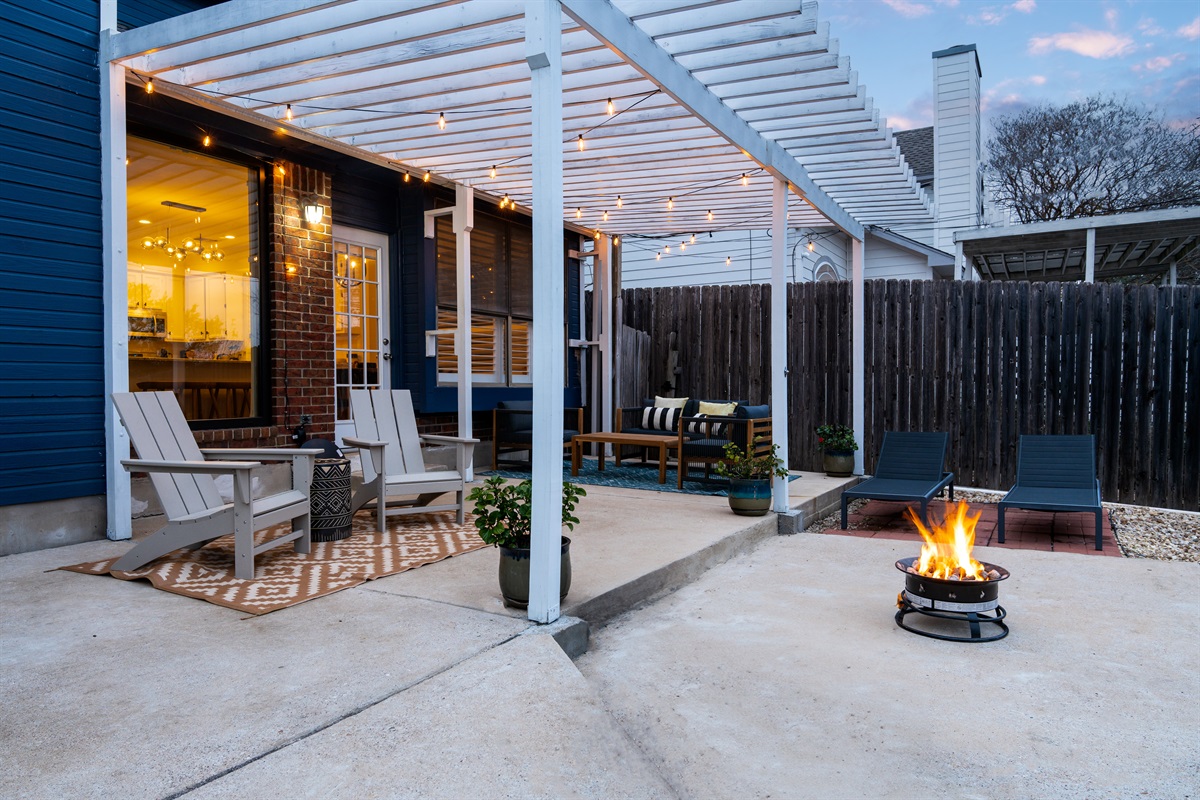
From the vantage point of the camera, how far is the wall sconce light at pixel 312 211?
6348 mm

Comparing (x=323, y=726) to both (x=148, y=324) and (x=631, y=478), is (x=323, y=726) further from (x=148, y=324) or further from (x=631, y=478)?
(x=631, y=478)

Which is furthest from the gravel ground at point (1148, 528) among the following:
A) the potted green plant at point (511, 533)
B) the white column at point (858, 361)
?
the potted green plant at point (511, 533)

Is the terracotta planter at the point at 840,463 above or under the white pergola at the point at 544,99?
under

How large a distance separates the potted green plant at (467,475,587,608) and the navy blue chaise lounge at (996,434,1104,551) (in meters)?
3.89

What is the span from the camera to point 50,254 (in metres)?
4.27

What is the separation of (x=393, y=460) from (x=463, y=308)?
2.09 metres

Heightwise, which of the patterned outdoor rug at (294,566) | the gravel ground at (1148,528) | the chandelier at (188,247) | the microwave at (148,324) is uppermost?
the chandelier at (188,247)

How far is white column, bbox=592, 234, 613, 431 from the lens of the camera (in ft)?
30.1

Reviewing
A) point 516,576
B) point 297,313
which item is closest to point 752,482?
point 516,576

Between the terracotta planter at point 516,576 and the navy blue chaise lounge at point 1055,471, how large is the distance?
4021 mm

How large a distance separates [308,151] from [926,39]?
115 ft

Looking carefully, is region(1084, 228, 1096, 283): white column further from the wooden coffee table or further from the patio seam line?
the patio seam line

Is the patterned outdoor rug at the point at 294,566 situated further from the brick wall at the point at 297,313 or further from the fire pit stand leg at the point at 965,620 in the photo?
the fire pit stand leg at the point at 965,620

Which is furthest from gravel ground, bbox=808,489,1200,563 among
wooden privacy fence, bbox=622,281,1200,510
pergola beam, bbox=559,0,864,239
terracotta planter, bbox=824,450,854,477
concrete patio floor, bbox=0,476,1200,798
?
pergola beam, bbox=559,0,864,239
